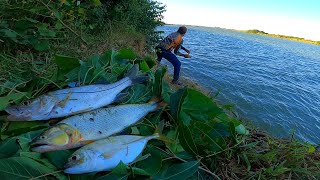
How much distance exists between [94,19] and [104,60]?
6059mm

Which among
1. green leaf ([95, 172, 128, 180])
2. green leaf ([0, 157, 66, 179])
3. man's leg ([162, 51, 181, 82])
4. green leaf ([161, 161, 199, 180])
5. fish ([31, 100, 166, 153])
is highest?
fish ([31, 100, 166, 153])

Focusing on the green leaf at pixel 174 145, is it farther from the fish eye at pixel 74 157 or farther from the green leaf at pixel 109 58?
the green leaf at pixel 109 58

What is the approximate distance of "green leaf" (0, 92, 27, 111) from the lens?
1.82m

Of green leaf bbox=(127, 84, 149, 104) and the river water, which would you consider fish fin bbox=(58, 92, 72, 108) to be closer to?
green leaf bbox=(127, 84, 149, 104)

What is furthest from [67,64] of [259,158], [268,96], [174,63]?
[268,96]

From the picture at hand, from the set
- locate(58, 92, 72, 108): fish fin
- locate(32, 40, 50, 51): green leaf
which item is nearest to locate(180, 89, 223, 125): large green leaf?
locate(58, 92, 72, 108): fish fin

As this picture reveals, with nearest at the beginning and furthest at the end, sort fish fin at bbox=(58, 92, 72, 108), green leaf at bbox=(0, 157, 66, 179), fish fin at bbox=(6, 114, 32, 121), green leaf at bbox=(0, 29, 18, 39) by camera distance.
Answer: green leaf at bbox=(0, 157, 66, 179) < fish fin at bbox=(6, 114, 32, 121) < fish fin at bbox=(58, 92, 72, 108) < green leaf at bbox=(0, 29, 18, 39)

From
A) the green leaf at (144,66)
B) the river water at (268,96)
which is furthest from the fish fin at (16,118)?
the river water at (268,96)

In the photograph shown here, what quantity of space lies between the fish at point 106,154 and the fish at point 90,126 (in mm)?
107

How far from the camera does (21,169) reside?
4.60 feet

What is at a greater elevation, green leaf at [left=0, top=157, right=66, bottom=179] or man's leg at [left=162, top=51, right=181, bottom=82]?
green leaf at [left=0, top=157, right=66, bottom=179]

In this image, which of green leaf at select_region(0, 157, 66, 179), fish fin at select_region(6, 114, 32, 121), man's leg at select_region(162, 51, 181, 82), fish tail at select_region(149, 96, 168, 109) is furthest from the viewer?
man's leg at select_region(162, 51, 181, 82)

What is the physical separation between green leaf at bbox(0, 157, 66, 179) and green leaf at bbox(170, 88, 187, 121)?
3.02ft

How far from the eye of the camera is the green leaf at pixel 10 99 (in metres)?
1.82
